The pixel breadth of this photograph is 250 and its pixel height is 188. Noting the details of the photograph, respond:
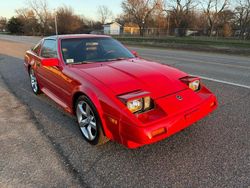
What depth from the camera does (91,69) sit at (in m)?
3.50

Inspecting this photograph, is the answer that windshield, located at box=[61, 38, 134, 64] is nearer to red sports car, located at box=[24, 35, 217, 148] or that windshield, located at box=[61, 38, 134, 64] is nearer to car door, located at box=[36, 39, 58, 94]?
red sports car, located at box=[24, 35, 217, 148]

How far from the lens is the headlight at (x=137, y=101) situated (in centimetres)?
265

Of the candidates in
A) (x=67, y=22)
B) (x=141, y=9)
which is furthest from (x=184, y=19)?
(x=67, y=22)

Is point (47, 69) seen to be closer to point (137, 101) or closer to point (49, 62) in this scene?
point (49, 62)

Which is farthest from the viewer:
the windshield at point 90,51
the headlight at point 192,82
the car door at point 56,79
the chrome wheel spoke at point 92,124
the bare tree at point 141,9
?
the bare tree at point 141,9

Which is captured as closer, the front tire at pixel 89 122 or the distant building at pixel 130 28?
the front tire at pixel 89 122

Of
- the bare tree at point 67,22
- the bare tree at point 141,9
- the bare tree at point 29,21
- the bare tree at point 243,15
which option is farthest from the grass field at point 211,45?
the bare tree at point 29,21

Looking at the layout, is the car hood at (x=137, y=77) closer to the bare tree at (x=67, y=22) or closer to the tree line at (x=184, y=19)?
the tree line at (x=184, y=19)

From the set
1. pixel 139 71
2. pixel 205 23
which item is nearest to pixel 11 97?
pixel 139 71

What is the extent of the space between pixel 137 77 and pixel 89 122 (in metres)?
0.95

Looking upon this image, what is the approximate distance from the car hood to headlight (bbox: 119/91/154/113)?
13 cm

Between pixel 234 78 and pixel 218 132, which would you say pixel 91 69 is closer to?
pixel 218 132

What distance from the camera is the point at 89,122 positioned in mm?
3268

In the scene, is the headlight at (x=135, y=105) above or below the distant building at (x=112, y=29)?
below
